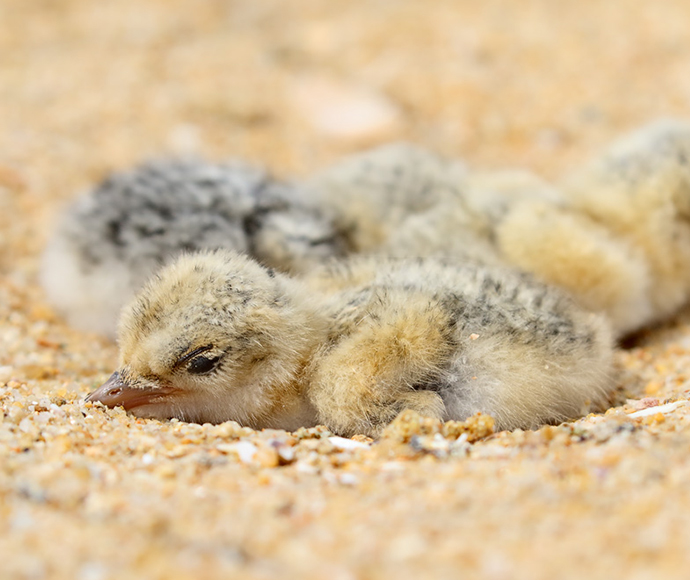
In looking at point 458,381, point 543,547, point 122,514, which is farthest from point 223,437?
point 543,547

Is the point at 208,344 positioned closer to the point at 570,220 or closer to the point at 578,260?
the point at 578,260

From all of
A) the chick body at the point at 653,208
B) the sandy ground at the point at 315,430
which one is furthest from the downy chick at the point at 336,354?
the chick body at the point at 653,208

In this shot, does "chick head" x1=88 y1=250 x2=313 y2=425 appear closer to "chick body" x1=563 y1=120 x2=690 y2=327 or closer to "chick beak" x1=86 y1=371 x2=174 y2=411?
"chick beak" x1=86 y1=371 x2=174 y2=411

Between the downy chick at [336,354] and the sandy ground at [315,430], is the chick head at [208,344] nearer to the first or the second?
the downy chick at [336,354]

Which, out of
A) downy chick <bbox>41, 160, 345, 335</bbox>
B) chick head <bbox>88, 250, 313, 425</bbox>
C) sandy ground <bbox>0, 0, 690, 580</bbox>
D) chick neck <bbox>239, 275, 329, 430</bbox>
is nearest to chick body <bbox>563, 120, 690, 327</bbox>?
sandy ground <bbox>0, 0, 690, 580</bbox>

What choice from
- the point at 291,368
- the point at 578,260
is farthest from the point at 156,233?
the point at 578,260

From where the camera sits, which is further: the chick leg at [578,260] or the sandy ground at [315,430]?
the chick leg at [578,260]
